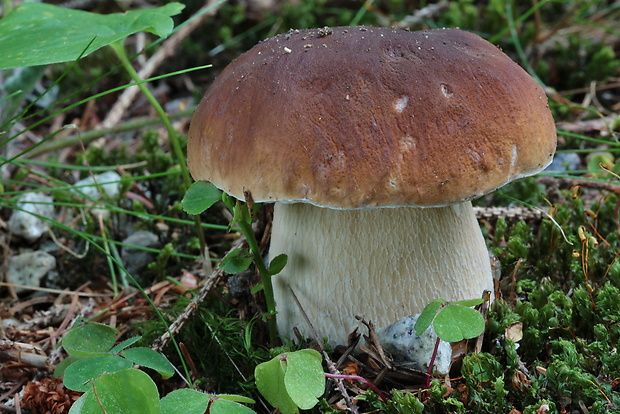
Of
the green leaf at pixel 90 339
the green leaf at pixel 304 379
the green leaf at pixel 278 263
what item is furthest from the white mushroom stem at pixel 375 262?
the green leaf at pixel 90 339

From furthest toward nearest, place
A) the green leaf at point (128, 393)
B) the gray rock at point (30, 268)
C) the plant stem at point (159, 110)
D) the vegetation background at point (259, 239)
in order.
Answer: the gray rock at point (30, 268), the plant stem at point (159, 110), the vegetation background at point (259, 239), the green leaf at point (128, 393)

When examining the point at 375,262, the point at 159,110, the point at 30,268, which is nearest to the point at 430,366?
the point at 375,262

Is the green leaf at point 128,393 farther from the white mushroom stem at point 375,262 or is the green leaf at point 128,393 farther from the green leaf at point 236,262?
the white mushroom stem at point 375,262

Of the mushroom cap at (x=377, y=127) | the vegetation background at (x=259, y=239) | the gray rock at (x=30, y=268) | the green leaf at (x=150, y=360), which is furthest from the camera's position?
the gray rock at (x=30, y=268)

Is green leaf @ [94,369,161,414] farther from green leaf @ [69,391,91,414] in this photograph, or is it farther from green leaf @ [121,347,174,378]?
green leaf @ [121,347,174,378]

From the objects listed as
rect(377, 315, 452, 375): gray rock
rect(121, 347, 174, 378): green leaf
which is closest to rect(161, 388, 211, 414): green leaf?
rect(121, 347, 174, 378): green leaf

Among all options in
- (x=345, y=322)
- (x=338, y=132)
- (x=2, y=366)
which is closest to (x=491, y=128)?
(x=338, y=132)
